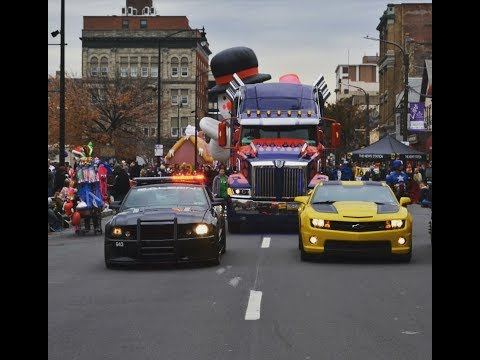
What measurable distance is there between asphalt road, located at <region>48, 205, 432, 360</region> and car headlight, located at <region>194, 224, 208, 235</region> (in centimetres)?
61

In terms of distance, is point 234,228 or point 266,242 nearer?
point 266,242

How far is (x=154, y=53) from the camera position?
429 feet

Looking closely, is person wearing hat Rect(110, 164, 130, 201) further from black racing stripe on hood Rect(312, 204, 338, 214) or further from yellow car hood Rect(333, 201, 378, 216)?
yellow car hood Rect(333, 201, 378, 216)

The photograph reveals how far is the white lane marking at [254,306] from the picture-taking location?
34.6 ft

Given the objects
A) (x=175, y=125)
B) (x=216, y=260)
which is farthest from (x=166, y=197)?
(x=175, y=125)

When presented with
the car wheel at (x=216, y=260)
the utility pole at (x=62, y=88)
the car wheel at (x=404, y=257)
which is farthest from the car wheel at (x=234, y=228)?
the utility pole at (x=62, y=88)

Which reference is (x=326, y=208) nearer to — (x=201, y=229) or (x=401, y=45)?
(x=201, y=229)

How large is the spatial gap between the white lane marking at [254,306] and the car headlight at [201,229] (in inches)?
121

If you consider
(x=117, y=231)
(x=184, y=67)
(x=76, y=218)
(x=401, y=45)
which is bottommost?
(x=76, y=218)

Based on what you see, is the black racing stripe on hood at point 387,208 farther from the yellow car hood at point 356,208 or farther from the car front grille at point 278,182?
the car front grille at point 278,182

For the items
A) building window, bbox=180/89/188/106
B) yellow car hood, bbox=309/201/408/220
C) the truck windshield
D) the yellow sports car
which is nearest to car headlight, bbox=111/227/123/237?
the yellow sports car

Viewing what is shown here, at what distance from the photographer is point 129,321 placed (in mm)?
10344

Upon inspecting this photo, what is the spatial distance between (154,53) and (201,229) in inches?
4608
